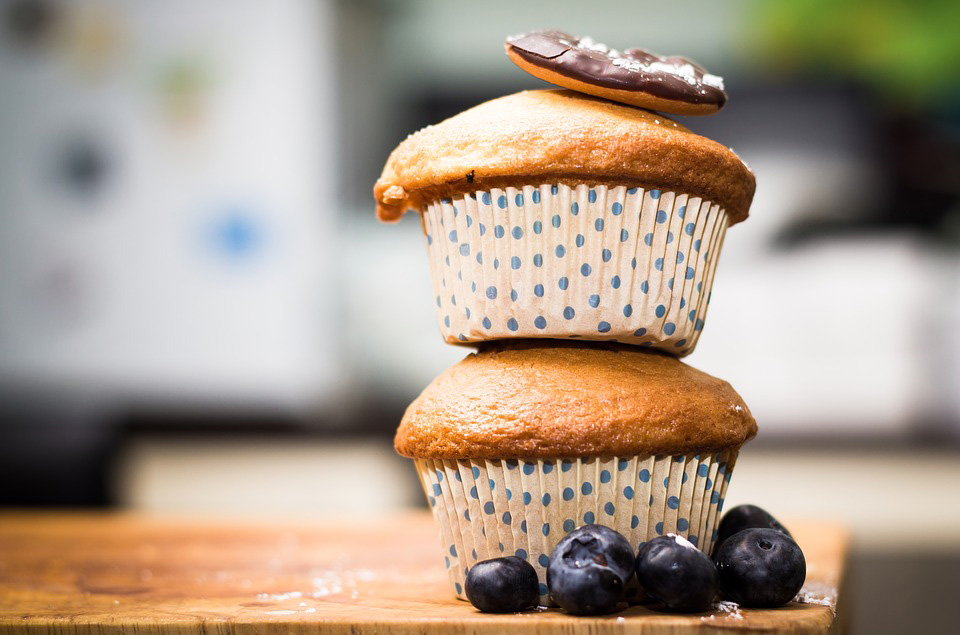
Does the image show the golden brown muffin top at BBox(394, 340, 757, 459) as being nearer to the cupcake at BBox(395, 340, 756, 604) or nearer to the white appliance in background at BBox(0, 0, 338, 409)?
the cupcake at BBox(395, 340, 756, 604)

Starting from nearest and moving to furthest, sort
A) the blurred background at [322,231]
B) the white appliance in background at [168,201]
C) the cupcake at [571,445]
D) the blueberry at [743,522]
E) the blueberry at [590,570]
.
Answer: the blueberry at [590,570]
the cupcake at [571,445]
the blueberry at [743,522]
the blurred background at [322,231]
the white appliance in background at [168,201]

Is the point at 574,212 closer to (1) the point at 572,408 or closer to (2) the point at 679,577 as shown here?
(1) the point at 572,408

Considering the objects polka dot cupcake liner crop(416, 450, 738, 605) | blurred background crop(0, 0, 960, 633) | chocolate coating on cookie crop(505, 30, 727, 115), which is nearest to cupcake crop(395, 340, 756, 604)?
polka dot cupcake liner crop(416, 450, 738, 605)

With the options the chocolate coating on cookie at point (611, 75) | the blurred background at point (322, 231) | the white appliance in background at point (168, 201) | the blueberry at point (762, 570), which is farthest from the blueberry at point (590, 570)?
the white appliance in background at point (168, 201)

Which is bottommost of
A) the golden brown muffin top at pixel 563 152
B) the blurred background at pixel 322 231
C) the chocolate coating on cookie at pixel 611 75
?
the blurred background at pixel 322 231

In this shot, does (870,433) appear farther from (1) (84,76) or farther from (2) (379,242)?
(1) (84,76)

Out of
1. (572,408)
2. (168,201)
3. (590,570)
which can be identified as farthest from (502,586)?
(168,201)

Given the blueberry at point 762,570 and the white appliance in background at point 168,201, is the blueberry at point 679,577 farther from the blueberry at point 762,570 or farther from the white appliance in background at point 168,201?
the white appliance in background at point 168,201
